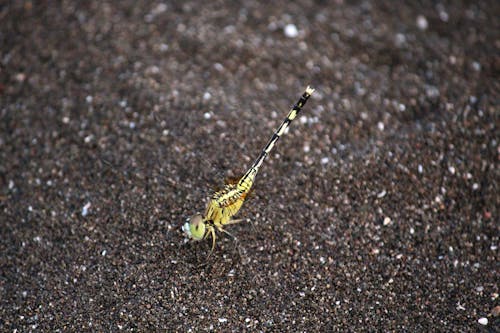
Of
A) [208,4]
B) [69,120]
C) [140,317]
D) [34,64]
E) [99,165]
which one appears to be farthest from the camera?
[208,4]

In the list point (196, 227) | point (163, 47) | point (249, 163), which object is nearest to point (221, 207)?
point (196, 227)

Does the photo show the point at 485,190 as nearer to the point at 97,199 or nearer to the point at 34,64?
the point at 97,199

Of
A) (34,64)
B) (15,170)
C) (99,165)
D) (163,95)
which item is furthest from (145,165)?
(34,64)

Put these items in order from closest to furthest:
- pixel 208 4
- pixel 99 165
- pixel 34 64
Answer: pixel 99 165, pixel 34 64, pixel 208 4

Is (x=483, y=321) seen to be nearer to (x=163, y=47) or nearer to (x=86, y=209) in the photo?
(x=86, y=209)

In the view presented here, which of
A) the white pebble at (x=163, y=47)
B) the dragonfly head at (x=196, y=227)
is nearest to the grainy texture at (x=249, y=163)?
the white pebble at (x=163, y=47)

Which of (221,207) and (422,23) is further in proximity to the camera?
(422,23)

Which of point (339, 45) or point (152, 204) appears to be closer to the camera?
point (152, 204)
